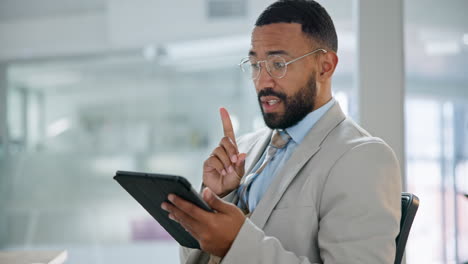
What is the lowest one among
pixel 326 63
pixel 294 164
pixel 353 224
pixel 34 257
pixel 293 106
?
pixel 34 257

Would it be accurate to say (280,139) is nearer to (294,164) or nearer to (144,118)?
(294,164)

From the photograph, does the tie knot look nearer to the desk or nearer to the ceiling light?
the desk

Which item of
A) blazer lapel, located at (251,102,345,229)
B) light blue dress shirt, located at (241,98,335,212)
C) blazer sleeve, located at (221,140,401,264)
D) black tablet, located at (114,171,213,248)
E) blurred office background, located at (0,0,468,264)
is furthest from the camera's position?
blurred office background, located at (0,0,468,264)

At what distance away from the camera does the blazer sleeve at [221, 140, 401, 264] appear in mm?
1206

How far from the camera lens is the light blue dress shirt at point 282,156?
1516 mm

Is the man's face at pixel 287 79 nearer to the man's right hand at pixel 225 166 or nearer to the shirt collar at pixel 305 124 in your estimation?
the shirt collar at pixel 305 124

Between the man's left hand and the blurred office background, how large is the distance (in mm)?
1726

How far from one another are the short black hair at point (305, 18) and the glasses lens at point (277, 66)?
12 cm

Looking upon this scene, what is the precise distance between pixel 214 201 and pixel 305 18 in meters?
0.68

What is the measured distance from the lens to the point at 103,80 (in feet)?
9.67

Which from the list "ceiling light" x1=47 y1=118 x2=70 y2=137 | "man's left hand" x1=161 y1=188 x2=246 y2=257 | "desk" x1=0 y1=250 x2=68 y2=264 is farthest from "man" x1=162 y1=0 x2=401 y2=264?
"ceiling light" x1=47 y1=118 x2=70 y2=137

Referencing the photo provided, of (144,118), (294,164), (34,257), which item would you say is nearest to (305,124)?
(294,164)

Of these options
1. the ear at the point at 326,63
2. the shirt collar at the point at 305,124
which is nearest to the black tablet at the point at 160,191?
the shirt collar at the point at 305,124

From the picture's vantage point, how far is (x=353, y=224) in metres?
1.22
